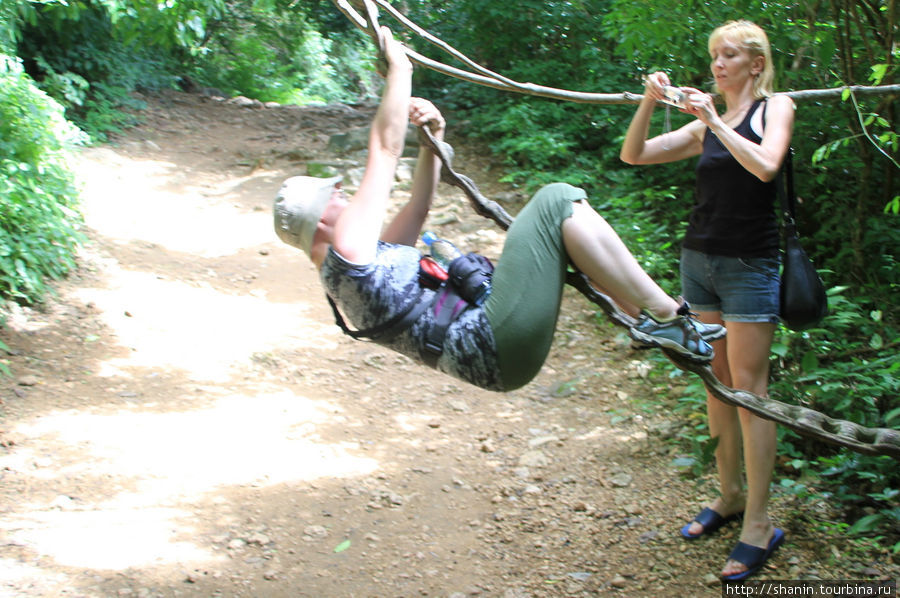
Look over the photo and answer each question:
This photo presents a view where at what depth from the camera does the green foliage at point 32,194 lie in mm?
5008

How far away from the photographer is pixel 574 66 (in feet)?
28.8

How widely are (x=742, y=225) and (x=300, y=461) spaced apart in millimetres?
2459

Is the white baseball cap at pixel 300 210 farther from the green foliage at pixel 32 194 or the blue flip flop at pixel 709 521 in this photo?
the green foliage at pixel 32 194

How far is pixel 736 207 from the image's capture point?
2.63m

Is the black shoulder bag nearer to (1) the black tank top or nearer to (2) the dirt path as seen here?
(1) the black tank top

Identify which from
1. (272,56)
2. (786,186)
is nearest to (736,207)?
(786,186)

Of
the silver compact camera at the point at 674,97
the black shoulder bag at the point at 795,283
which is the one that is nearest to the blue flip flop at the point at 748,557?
the black shoulder bag at the point at 795,283

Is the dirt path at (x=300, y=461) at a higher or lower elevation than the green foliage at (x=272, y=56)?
lower

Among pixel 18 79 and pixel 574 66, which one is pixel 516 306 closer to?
pixel 18 79

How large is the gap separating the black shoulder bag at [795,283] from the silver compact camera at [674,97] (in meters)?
0.44

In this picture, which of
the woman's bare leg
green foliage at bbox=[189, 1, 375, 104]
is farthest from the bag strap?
green foliage at bbox=[189, 1, 375, 104]

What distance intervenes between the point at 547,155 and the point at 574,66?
1.74m

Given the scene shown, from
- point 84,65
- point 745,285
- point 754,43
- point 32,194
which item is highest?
point 754,43

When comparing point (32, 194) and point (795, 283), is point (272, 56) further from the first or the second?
point (795, 283)
